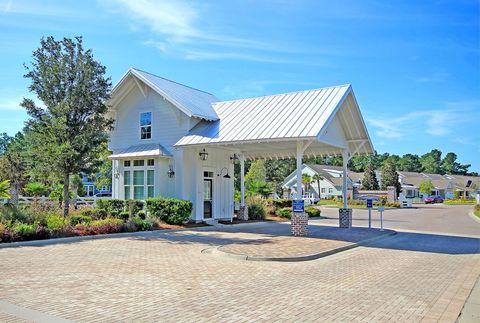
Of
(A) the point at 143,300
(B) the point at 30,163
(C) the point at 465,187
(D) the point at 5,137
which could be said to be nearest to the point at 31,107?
(B) the point at 30,163

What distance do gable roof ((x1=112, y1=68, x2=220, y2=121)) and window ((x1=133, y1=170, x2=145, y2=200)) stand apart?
4.28 m

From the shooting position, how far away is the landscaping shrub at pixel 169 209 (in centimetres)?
1967

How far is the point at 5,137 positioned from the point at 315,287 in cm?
12589

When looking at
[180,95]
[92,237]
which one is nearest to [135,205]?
[92,237]

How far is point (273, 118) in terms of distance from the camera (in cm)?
1914

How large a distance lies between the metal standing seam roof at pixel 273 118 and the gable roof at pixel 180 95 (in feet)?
2.41

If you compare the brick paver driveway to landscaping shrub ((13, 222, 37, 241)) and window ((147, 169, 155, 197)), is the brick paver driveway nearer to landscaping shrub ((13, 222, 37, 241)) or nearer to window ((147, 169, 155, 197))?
landscaping shrub ((13, 222, 37, 241))

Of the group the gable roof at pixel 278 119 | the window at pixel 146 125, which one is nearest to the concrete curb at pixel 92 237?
the gable roof at pixel 278 119

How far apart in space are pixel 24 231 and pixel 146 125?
415 inches

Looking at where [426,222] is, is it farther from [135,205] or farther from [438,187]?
[438,187]

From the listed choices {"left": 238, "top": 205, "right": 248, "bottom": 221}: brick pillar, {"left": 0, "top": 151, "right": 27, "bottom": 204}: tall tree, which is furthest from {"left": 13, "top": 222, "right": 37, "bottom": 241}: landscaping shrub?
{"left": 0, "top": 151, "right": 27, "bottom": 204}: tall tree

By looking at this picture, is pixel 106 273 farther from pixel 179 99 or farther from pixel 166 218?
pixel 179 99

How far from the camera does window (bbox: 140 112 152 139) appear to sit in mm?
23328

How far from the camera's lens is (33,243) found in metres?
13.7
